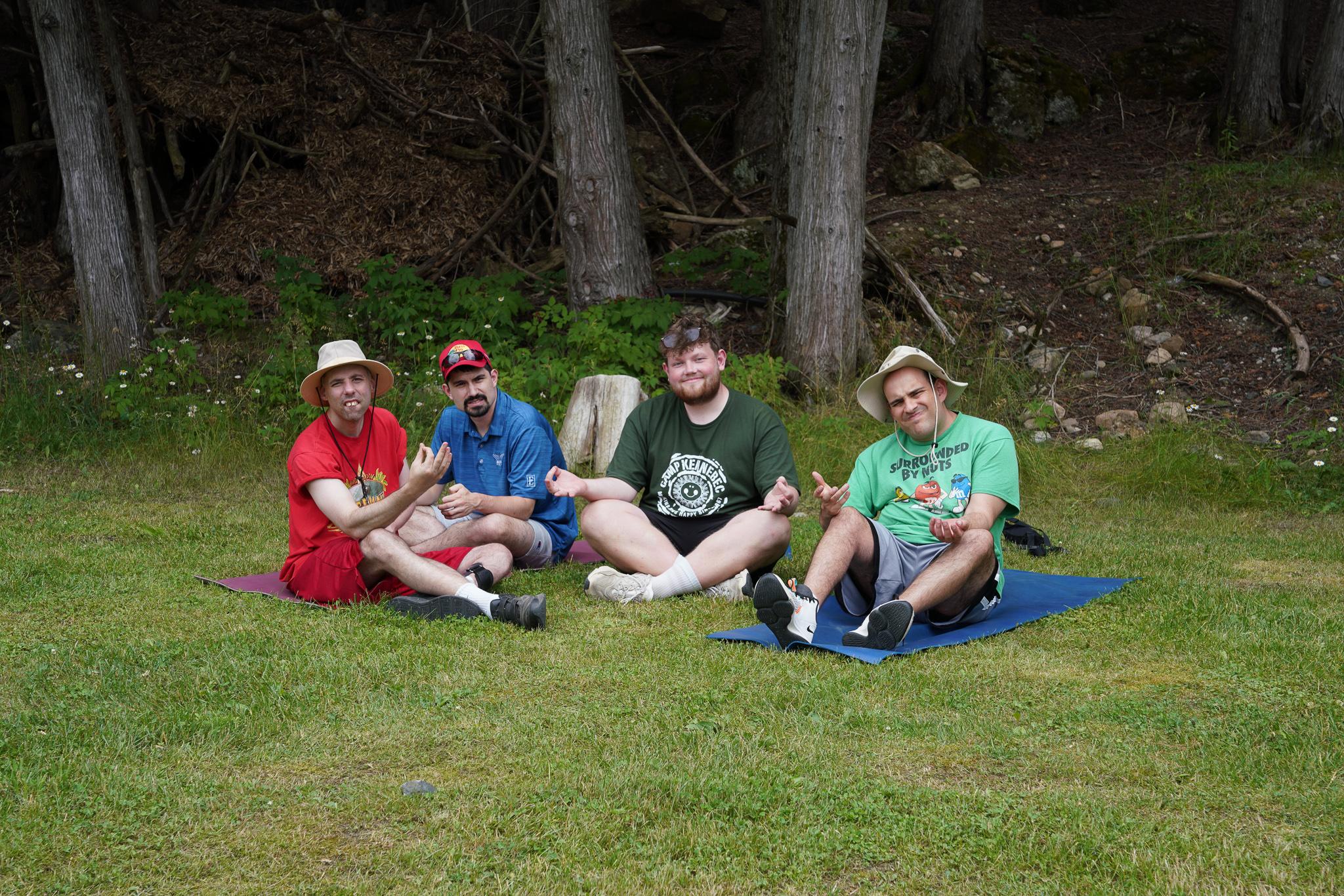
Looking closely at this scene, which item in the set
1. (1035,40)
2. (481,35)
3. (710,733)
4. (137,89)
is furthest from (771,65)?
(710,733)

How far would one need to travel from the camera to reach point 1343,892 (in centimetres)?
260

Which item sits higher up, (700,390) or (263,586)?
(700,390)

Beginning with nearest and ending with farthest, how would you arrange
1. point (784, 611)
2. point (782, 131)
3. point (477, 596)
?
point (784, 611)
point (477, 596)
point (782, 131)

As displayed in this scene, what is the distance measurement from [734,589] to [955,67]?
1024 cm

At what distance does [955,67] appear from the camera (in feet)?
45.2

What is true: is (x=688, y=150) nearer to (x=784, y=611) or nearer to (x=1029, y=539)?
(x=1029, y=539)

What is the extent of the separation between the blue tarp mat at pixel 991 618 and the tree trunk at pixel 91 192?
7.12 m

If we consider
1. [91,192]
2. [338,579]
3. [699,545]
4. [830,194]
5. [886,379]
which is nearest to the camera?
[886,379]

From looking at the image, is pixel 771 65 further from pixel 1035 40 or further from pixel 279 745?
pixel 279 745

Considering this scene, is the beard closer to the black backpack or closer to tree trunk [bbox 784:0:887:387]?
the black backpack

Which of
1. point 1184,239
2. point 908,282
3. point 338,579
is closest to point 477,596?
point 338,579

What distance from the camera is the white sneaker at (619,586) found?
527 cm

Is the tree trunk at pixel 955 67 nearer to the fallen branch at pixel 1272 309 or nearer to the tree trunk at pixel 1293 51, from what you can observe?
the tree trunk at pixel 1293 51

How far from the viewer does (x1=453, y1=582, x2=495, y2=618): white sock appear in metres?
4.83
